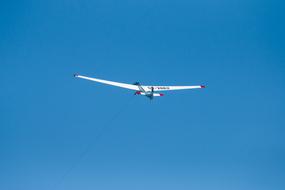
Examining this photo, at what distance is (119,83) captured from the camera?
68.0 meters

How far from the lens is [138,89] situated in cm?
6806

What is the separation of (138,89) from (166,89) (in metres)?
5.28

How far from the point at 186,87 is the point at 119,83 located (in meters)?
12.8

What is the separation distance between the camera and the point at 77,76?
6550 cm

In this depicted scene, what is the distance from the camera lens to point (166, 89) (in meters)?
69.3

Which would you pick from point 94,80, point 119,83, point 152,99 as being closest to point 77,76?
point 94,80

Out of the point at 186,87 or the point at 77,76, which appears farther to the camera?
the point at 186,87

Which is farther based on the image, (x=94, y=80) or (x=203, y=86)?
(x=203, y=86)

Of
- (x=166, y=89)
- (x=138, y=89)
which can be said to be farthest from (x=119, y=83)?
(x=166, y=89)

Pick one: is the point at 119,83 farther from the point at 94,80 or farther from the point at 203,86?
the point at 203,86

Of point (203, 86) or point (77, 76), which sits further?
point (203, 86)

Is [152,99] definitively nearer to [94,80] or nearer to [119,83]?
[119,83]

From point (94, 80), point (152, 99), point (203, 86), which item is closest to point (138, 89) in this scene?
point (152, 99)

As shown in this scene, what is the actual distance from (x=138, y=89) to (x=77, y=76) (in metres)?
11.1
